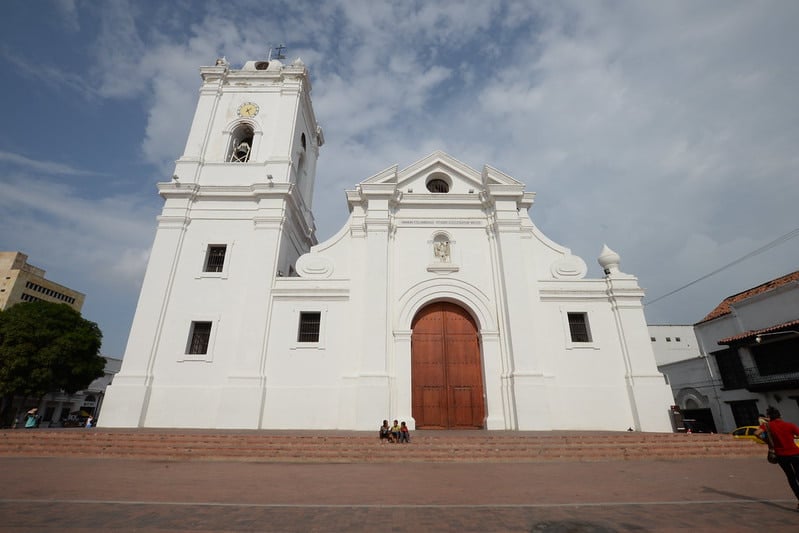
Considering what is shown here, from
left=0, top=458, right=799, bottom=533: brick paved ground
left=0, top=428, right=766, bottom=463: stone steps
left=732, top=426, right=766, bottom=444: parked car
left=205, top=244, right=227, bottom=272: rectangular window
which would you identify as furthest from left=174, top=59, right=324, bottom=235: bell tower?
left=732, top=426, right=766, bottom=444: parked car

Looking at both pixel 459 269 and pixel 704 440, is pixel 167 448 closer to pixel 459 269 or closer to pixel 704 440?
pixel 459 269

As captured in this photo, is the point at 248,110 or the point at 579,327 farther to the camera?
the point at 248,110

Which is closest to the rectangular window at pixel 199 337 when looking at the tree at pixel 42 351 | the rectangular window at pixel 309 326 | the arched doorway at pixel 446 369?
the rectangular window at pixel 309 326

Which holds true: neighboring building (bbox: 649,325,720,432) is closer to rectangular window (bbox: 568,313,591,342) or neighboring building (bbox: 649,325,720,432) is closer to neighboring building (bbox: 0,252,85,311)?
rectangular window (bbox: 568,313,591,342)

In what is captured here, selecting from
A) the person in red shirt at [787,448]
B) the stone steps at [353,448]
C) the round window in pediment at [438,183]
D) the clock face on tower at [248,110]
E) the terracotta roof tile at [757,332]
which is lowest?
the stone steps at [353,448]

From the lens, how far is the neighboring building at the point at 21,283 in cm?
4578

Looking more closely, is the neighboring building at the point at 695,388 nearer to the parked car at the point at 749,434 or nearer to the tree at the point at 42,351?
the parked car at the point at 749,434

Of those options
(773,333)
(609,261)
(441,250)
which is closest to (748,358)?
(773,333)

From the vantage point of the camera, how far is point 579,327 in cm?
1505

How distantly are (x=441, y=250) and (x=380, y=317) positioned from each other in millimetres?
4155

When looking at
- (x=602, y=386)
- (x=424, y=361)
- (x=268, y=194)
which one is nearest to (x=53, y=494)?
(x=424, y=361)

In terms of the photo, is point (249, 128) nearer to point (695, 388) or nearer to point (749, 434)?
point (749, 434)

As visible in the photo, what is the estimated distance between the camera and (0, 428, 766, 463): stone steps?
892cm

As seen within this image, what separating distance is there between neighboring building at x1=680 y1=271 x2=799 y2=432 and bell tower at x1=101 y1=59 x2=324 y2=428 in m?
23.5
